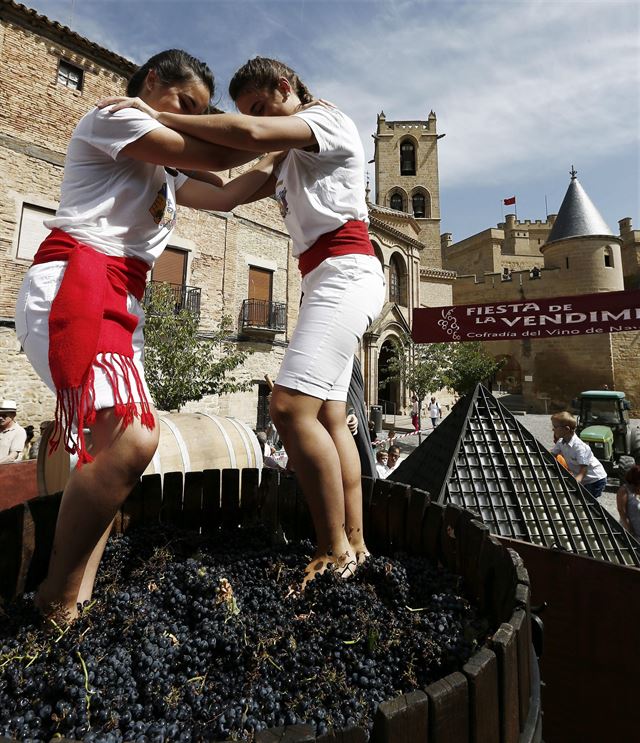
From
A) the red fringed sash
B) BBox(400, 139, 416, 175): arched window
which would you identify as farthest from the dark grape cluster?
BBox(400, 139, 416, 175): arched window

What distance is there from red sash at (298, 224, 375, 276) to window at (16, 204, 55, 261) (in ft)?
37.6

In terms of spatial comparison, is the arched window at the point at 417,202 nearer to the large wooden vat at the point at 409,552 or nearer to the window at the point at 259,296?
the window at the point at 259,296

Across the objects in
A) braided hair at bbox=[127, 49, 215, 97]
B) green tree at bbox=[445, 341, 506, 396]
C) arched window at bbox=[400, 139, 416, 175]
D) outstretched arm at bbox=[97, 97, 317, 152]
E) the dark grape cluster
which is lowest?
the dark grape cluster

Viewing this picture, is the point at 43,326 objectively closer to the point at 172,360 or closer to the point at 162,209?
the point at 162,209

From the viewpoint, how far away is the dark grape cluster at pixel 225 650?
888 mm

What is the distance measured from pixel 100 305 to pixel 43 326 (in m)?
0.19

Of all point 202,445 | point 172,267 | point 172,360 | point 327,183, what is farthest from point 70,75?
point 327,183

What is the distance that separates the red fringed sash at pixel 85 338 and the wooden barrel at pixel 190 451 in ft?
6.79

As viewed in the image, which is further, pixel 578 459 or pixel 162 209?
pixel 578 459

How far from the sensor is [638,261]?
121 ft

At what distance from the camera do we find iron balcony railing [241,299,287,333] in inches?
601

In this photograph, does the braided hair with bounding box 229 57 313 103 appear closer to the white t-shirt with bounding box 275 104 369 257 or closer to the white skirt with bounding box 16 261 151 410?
the white t-shirt with bounding box 275 104 369 257

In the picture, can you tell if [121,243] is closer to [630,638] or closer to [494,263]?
[630,638]

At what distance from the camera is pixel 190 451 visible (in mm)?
3715
